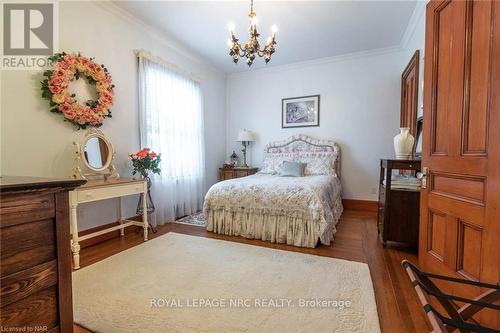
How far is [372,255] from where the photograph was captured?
2.39m

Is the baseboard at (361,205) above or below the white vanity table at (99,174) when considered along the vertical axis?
below

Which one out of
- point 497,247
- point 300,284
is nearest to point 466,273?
point 497,247

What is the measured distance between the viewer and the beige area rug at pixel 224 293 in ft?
4.69

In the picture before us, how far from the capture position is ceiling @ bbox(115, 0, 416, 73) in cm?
279

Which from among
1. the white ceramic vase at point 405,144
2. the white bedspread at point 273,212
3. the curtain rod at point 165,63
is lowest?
the white bedspread at point 273,212

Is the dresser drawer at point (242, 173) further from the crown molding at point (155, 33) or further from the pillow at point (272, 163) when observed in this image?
the crown molding at point (155, 33)

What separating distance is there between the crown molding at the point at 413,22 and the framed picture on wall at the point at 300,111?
153 centimetres

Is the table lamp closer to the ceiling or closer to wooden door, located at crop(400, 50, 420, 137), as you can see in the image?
the ceiling

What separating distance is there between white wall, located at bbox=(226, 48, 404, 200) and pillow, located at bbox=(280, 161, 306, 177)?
93 centimetres

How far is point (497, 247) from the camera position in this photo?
1.17 m

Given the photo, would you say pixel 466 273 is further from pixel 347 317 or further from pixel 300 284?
pixel 300 284

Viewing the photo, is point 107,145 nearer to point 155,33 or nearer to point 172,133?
point 172,133

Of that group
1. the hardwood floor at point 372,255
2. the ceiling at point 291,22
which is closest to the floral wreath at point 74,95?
the ceiling at point 291,22

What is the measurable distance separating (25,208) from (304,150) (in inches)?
163
